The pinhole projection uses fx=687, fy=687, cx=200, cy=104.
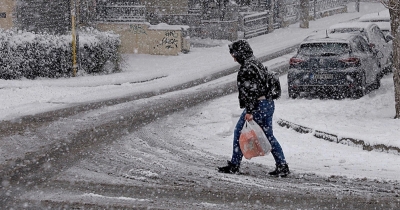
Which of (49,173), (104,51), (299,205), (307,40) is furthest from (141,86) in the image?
(299,205)

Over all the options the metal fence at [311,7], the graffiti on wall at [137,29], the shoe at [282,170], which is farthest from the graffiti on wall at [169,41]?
the shoe at [282,170]

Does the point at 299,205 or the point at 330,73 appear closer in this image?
the point at 299,205

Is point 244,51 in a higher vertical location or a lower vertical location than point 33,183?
higher

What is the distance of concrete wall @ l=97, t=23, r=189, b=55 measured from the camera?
25.7 metres

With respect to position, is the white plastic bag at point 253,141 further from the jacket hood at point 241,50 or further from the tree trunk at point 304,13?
the tree trunk at point 304,13

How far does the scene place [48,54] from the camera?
19453mm

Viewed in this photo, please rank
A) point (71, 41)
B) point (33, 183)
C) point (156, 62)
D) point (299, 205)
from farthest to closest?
point (156, 62) < point (71, 41) < point (33, 183) < point (299, 205)

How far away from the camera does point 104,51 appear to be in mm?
20891

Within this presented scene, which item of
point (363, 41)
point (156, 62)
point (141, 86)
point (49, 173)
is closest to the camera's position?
point (49, 173)

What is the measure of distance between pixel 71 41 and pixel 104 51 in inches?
48.2

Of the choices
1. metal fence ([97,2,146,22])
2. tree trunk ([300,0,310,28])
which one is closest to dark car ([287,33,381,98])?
metal fence ([97,2,146,22])

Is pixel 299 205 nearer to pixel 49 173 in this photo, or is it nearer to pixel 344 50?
A: pixel 49 173

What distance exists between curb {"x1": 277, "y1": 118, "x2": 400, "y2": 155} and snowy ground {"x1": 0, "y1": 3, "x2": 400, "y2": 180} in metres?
0.08

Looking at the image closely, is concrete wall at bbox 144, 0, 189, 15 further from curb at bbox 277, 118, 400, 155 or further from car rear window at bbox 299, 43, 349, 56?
curb at bbox 277, 118, 400, 155
